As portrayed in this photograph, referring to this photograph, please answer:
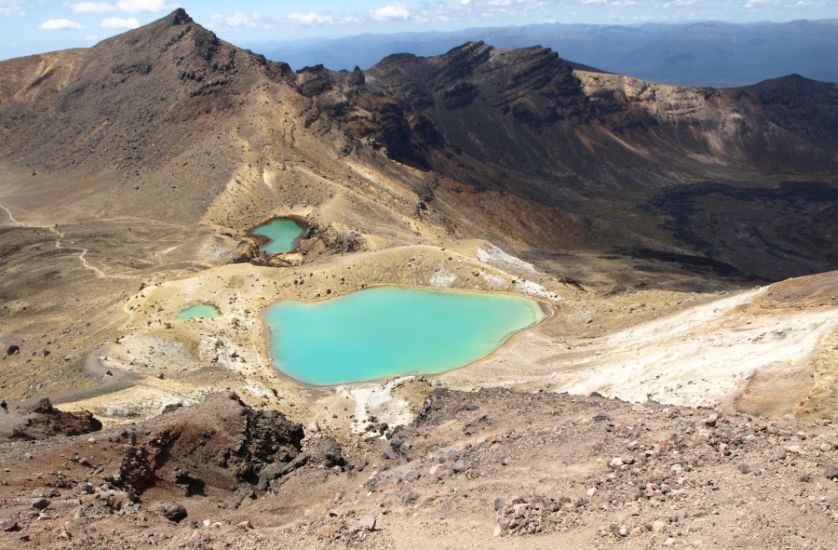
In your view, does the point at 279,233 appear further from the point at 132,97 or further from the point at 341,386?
the point at 132,97

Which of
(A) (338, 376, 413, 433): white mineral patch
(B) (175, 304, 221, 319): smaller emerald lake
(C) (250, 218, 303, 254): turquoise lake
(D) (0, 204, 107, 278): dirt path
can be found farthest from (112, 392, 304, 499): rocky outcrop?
(C) (250, 218, 303, 254): turquoise lake

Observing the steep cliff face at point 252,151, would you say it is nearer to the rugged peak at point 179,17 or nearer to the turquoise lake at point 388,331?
the rugged peak at point 179,17

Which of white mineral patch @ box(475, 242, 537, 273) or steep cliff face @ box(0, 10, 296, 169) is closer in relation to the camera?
white mineral patch @ box(475, 242, 537, 273)

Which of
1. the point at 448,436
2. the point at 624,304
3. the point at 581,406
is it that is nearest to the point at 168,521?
the point at 448,436

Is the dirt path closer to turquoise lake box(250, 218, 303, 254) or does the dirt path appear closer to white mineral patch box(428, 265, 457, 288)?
turquoise lake box(250, 218, 303, 254)

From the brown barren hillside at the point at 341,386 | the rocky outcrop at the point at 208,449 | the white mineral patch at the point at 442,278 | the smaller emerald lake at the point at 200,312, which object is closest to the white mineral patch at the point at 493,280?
the brown barren hillside at the point at 341,386

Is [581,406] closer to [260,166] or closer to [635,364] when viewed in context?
[635,364]

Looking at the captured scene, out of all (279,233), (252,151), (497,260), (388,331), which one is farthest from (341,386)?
(252,151)
